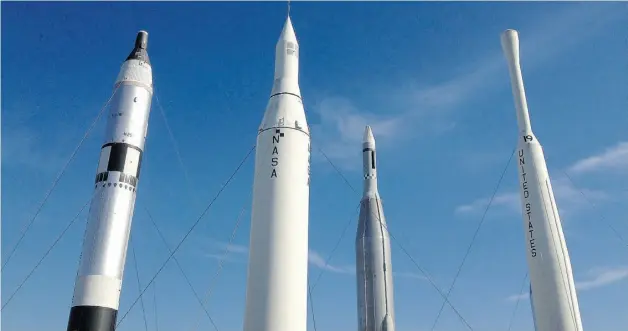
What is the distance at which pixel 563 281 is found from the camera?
56.2 ft

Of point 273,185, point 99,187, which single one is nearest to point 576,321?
point 273,185

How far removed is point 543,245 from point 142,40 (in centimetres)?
1820

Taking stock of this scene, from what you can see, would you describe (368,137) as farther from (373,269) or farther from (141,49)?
(141,49)

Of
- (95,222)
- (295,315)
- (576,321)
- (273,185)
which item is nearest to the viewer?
(295,315)

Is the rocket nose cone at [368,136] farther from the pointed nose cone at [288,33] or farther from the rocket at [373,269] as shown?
the pointed nose cone at [288,33]

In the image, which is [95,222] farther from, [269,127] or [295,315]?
[295,315]

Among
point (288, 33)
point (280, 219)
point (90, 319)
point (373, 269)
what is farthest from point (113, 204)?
point (373, 269)

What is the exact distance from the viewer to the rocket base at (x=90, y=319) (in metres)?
16.2

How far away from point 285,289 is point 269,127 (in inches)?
192

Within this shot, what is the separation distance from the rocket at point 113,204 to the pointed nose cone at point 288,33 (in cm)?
645

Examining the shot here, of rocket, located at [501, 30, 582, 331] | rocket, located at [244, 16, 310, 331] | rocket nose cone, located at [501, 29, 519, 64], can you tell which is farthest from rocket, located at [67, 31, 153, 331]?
rocket nose cone, located at [501, 29, 519, 64]

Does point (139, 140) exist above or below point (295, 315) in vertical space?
above

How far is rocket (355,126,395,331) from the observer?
82.0ft

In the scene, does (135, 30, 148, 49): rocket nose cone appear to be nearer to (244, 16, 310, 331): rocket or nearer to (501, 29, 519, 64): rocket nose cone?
(244, 16, 310, 331): rocket
